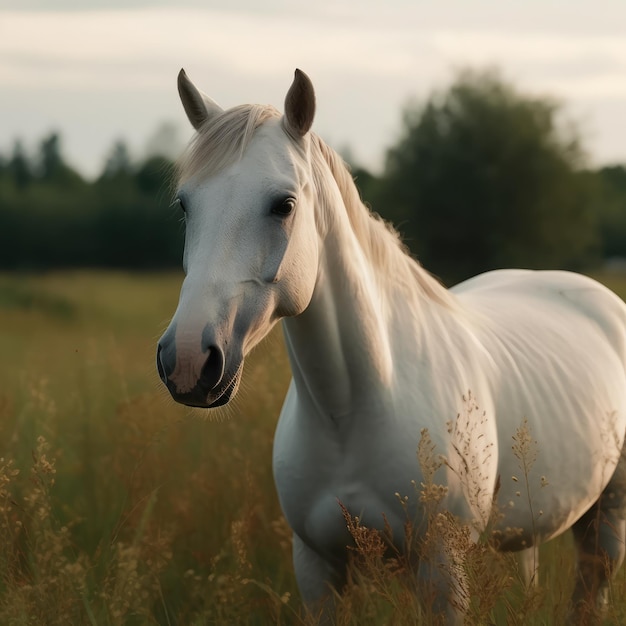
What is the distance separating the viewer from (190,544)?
3.83 meters

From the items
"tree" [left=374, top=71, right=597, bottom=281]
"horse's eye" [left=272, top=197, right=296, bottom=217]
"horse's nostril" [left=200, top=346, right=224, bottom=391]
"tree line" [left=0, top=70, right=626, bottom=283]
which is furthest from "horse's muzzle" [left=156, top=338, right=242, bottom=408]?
"tree" [left=374, top=71, right=597, bottom=281]

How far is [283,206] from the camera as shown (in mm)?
2139

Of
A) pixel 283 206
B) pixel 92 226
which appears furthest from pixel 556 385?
pixel 92 226

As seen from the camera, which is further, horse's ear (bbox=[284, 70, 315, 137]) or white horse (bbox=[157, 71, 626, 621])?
horse's ear (bbox=[284, 70, 315, 137])

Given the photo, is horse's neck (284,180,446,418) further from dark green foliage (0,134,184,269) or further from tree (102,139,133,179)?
tree (102,139,133,179)

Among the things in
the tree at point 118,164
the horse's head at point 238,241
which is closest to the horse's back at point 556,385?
the horse's head at point 238,241

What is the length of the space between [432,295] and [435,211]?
22913 mm

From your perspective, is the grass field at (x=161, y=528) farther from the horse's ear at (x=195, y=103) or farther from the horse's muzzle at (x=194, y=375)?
the horse's ear at (x=195, y=103)

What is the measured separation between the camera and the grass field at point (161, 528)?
95.9 inches

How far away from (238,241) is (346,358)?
1.90ft

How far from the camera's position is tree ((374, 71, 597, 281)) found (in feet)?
83.3

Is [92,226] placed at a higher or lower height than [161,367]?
lower

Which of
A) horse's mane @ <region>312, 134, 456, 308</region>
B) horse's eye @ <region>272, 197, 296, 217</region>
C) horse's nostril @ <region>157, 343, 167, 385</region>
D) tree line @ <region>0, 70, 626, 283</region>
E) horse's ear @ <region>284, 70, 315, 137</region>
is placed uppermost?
horse's ear @ <region>284, 70, 315, 137</region>

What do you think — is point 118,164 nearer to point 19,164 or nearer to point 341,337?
point 19,164
